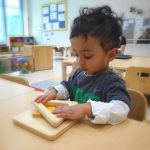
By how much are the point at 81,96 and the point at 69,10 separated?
4.10 m

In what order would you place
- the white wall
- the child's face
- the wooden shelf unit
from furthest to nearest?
1. the wooden shelf unit
2. the white wall
3. the child's face

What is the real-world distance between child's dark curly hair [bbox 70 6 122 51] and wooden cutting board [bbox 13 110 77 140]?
27 centimetres

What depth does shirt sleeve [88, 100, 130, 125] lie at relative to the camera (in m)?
0.47

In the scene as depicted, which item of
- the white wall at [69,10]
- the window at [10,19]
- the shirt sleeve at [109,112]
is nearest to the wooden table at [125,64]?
the shirt sleeve at [109,112]

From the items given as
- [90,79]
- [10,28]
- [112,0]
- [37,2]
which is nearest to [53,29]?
[37,2]

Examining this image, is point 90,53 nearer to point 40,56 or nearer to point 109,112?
point 109,112

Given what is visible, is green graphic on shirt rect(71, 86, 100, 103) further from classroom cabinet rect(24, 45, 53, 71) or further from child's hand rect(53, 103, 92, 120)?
classroom cabinet rect(24, 45, 53, 71)

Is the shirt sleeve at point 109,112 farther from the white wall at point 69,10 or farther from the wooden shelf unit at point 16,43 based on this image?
the wooden shelf unit at point 16,43

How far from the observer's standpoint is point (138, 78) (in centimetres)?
141

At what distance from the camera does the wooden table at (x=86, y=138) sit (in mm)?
399

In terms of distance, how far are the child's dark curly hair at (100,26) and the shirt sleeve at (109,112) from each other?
0.62 ft

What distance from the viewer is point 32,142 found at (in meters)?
0.41

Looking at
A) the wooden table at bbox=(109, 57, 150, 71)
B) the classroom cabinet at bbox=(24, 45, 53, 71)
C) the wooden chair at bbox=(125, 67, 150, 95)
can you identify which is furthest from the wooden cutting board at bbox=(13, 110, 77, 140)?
the classroom cabinet at bbox=(24, 45, 53, 71)

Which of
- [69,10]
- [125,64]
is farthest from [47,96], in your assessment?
[69,10]
